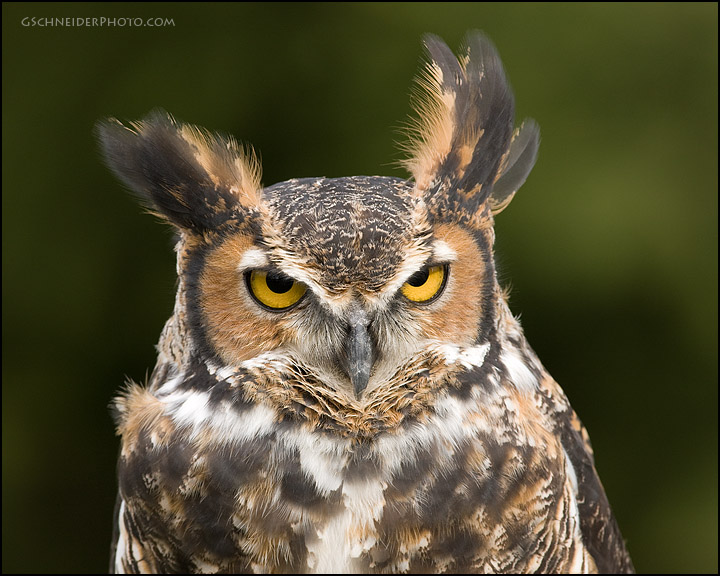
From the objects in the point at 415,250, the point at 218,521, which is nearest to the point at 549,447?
the point at 415,250

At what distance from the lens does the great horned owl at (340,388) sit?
4.24 ft

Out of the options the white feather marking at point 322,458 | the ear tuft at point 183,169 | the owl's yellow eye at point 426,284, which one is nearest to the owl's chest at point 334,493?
the white feather marking at point 322,458

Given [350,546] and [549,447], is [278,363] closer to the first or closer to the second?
[350,546]

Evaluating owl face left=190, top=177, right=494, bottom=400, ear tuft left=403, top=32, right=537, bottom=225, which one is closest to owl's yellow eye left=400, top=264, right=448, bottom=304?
owl face left=190, top=177, right=494, bottom=400

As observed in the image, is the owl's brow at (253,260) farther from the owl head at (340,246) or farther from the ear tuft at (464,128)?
the ear tuft at (464,128)

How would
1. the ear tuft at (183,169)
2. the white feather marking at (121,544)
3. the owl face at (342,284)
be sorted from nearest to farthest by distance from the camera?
the owl face at (342,284) → the ear tuft at (183,169) → the white feather marking at (121,544)

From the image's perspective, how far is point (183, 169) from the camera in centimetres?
135

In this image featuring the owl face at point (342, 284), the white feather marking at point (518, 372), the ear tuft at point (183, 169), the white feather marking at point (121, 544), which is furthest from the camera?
the white feather marking at point (121, 544)

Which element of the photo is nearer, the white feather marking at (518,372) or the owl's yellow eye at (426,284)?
the owl's yellow eye at (426,284)

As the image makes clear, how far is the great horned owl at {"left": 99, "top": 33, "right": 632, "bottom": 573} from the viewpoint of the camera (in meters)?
1.29

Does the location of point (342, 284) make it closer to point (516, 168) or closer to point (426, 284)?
point (426, 284)

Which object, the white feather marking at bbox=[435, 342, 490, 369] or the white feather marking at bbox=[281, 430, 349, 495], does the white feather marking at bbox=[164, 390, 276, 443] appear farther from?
the white feather marking at bbox=[435, 342, 490, 369]

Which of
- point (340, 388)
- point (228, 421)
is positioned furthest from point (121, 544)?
point (340, 388)

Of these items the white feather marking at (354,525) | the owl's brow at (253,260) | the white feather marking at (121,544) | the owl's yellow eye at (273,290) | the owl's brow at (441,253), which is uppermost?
the owl's brow at (441,253)
